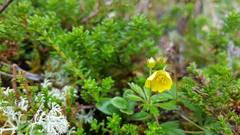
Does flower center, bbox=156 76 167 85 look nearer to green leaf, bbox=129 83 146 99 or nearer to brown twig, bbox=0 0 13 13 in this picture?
green leaf, bbox=129 83 146 99

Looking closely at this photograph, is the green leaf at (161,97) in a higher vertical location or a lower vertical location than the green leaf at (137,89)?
lower

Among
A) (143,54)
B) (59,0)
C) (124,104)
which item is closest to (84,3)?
(59,0)

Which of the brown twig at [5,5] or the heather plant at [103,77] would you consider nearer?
the heather plant at [103,77]

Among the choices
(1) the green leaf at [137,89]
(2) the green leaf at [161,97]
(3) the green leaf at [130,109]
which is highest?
(1) the green leaf at [137,89]

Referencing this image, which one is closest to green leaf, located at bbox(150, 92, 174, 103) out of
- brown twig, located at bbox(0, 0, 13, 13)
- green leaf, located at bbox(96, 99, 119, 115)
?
green leaf, located at bbox(96, 99, 119, 115)

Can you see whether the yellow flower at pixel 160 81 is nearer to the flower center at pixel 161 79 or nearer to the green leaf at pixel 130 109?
the flower center at pixel 161 79

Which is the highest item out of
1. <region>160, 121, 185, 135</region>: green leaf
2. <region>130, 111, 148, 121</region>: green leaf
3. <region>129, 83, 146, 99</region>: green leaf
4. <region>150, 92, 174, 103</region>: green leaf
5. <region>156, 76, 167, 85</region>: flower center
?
<region>156, 76, 167, 85</region>: flower center

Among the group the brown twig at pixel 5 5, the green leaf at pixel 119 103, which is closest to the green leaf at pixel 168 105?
the green leaf at pixel 119 103

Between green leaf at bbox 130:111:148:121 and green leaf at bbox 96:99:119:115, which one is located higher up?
green leaf at bbox 96:99:119:115

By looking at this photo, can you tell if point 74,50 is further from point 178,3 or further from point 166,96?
point 178,3
